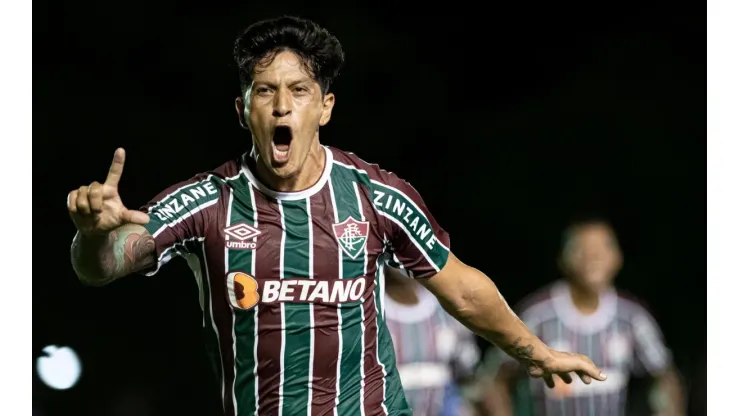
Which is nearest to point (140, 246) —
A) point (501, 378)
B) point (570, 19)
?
point (501, 378)

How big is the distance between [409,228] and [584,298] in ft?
8.60

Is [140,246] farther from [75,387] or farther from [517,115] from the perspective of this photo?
[517,115]

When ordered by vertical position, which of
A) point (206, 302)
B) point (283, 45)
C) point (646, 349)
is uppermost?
point (283, 45)

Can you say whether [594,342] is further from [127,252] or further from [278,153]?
[127,252]

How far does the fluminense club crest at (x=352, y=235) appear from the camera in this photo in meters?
3.33

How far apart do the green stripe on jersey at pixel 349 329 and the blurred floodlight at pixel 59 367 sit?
364cm

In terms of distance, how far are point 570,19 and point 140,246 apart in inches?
207

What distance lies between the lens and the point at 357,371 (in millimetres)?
3365

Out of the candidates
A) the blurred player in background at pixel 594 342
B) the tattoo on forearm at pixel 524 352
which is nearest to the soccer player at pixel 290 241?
the tattoo on forearm at pixel 524 352

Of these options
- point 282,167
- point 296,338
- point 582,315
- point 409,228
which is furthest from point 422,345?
point 282,167

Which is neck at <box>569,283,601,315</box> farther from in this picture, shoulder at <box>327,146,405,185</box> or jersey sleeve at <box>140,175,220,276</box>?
jersey sleeve at <box>140,175,220,276</box>

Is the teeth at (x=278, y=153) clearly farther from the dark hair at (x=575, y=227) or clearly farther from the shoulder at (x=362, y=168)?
the dark hair at (x=575, y=227)

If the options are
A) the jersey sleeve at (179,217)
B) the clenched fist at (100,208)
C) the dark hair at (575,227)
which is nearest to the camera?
the clenched fist at (100,208)

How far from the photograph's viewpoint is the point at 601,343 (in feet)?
18.8
